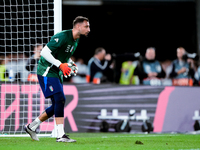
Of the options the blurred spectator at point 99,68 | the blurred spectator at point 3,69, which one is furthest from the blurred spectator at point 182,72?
the blurred spectator at point 3,69

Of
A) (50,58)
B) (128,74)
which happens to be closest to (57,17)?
(50,58)

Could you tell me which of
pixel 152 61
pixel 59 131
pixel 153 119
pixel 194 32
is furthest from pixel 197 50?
pixel 59 131

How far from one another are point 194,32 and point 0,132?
38.4ft

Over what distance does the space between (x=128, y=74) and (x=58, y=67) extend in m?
5.81

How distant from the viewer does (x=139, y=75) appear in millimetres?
11367

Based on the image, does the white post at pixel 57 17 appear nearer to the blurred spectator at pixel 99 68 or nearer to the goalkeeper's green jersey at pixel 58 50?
the goalkeeper's green jersey at pixel 58 50

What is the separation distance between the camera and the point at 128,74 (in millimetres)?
12078

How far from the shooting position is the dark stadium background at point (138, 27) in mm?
17922

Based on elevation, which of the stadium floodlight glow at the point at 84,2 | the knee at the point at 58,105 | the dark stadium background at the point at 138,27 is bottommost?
the knee at the point at 58,105

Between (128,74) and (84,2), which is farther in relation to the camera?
(84,2)

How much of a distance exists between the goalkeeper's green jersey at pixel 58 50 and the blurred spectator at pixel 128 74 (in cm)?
491

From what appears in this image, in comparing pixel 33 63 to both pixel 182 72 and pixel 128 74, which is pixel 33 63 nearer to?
pixel 128 74

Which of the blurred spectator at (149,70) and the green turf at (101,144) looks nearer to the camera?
the green turf at (101,144)

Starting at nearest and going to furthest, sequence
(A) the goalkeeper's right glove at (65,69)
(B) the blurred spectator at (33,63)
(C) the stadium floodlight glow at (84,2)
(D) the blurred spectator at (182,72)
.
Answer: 1. (A) the goalkeeper's right glove at (65,69)
2. (B) the blurred spectator at (33,63)
3. (D) the blurred spectator at (182,72)
4. (C) the stadium floodlight glow at (84,2)
